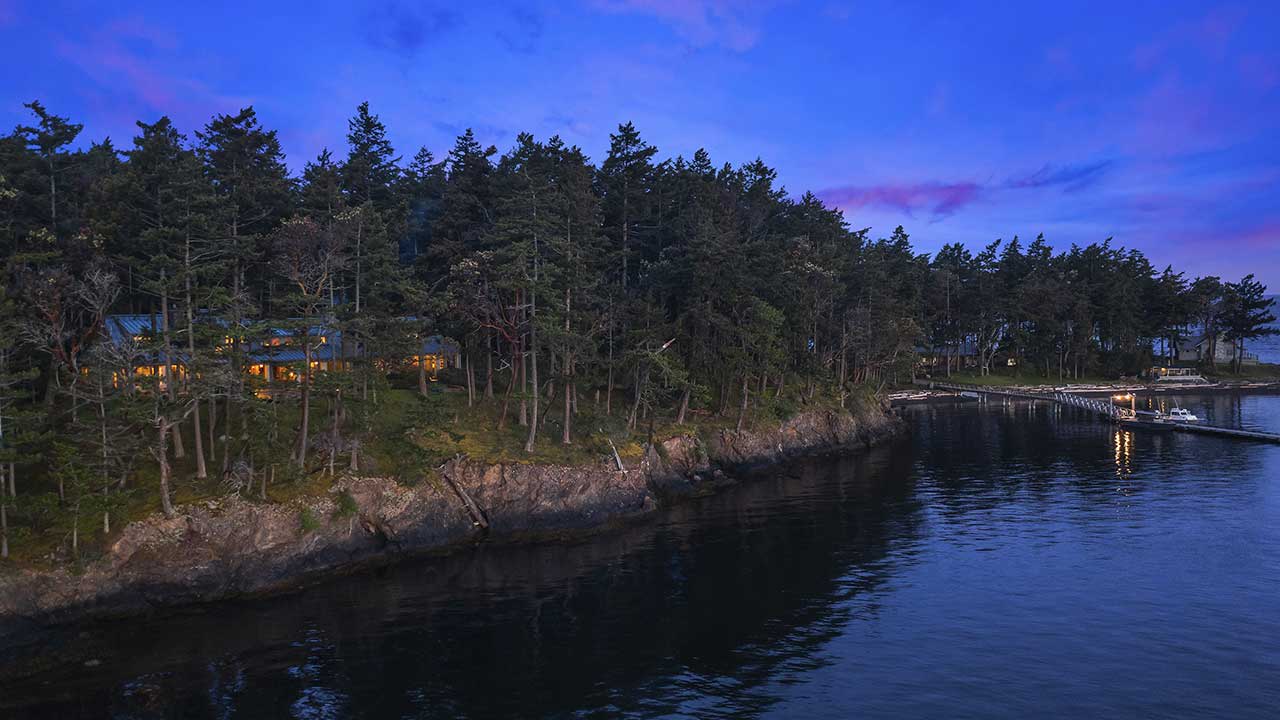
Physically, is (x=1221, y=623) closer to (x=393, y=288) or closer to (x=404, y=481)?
(x=404, y=481)

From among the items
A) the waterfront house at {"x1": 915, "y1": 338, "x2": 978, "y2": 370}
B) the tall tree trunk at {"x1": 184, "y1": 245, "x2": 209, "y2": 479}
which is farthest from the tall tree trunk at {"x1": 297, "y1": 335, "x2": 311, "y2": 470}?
the waterfront house at {"x1": 915, "y1": 338, "x2": 978, "y2": 370}

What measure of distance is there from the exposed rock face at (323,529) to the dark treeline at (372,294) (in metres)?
2.23

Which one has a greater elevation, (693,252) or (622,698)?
→ (693,252)

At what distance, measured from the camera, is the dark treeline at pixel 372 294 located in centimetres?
3894

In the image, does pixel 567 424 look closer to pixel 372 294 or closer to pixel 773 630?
pixel 372 294

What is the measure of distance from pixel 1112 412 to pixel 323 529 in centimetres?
10369

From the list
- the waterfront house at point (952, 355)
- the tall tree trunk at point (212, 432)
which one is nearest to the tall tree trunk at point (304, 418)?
the tall tree trunk at point (212, 432)

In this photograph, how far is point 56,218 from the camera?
57688mm

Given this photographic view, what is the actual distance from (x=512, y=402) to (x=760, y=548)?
1066 inches

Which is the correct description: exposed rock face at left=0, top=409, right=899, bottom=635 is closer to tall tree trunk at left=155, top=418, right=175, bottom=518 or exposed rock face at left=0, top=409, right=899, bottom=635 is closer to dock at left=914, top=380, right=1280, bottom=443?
tall tree trunk at left=155, top=418, right=175, bottom=518

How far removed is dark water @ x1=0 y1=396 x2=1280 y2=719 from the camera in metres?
25.0

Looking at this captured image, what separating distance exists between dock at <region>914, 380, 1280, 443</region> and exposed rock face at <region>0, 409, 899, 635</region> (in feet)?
214

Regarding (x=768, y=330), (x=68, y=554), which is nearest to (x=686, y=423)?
(x=768, y=330)

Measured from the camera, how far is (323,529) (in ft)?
132
